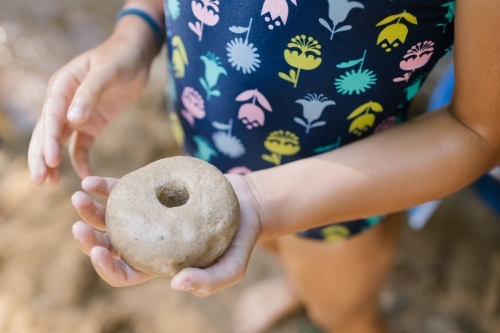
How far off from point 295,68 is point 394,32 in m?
0.16

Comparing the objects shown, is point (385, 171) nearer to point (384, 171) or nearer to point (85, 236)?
point (384, 171)

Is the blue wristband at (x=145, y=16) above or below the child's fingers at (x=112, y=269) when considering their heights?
above

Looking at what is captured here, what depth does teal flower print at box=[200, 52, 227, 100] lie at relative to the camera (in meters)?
0.80

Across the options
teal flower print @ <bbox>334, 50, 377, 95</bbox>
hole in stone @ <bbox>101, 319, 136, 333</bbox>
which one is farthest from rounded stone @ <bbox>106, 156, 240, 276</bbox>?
hole in stone @ <bbox>101, 319, 136, 333</bbox>

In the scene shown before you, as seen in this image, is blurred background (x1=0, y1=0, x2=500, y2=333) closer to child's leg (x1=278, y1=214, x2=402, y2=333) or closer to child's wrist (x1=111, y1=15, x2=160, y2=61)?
child's leg (x1=278, y1=214, x2=402, y2=333)

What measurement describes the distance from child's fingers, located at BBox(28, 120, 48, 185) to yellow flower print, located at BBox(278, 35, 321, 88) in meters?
0.42

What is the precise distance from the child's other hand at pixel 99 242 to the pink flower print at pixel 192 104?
0.81 ft

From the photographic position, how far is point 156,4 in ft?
3.29

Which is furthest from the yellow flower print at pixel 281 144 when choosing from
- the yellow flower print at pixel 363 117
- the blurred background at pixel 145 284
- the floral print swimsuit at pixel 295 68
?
the blurred background at pixel 145 284

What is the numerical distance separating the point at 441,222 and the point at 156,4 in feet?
4.38

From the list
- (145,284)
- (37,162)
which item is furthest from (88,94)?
→ (145,284)

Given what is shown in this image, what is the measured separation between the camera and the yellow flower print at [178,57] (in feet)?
2.77

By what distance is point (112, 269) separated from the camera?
0.58 m

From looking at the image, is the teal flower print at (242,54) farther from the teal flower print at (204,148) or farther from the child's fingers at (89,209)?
the child's fingers at (89,209)
